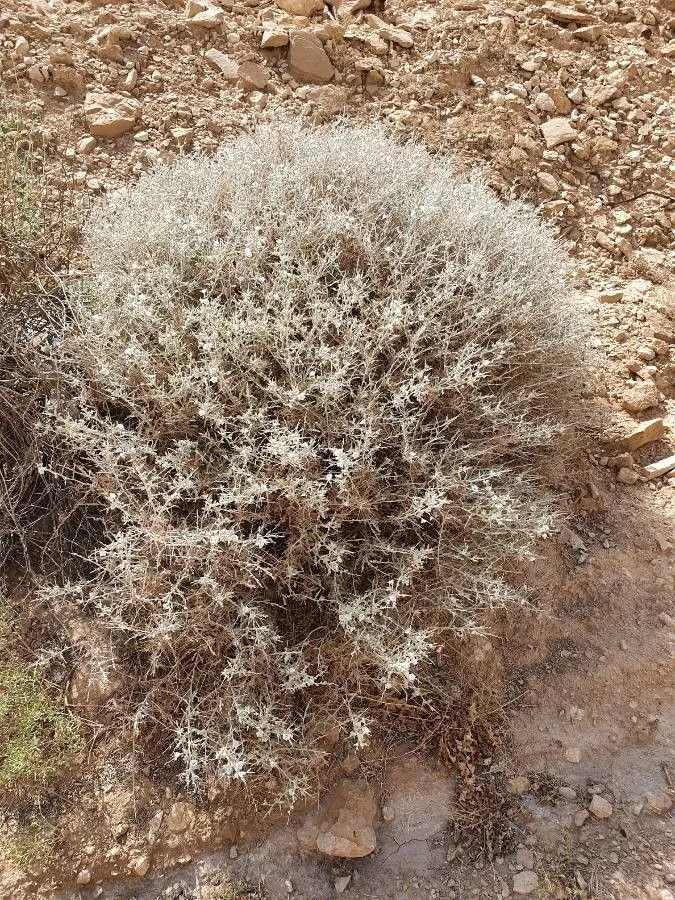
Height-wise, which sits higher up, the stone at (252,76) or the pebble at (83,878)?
the stone at (252,76)

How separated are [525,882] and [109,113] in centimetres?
410

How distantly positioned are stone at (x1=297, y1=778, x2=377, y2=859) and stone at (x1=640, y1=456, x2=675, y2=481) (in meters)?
1.89

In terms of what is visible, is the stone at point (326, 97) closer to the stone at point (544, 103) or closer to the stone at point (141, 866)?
the stone at point (544, 103)

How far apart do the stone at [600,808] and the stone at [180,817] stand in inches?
58.1

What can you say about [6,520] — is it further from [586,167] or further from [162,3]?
[586,167]

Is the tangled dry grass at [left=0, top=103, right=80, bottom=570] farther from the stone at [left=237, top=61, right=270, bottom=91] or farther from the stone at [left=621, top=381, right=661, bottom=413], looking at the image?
the stone at [left=621, top=381, right=661, bottom=413]

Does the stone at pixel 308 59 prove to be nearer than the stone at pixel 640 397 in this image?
No

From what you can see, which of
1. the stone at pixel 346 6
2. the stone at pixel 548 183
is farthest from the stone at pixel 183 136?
the stone at pixel 548 183

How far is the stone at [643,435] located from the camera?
10.2 ft

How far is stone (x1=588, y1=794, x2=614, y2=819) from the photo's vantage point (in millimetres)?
2432

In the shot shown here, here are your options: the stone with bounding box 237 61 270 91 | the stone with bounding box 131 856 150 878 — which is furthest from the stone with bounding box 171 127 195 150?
the stone with bounding box 131 856 150 878

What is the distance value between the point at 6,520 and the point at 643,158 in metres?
3.98

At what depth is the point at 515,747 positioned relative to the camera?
259cm

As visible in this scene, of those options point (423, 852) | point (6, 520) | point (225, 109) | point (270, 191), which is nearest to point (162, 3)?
point (225, 109)
